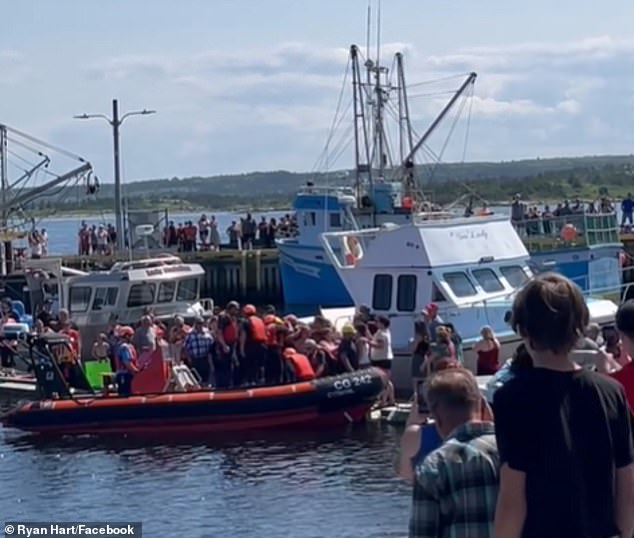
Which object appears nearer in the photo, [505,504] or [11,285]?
[505,504]

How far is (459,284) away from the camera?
24.8 metres

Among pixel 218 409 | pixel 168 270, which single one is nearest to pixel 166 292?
pixel 168 270

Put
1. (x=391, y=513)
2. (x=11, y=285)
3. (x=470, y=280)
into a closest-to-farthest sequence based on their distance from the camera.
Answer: (x=391, y=513) < (x=470, y=280) < (x=11, y=285)

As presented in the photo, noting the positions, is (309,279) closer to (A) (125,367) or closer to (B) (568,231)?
(B) (568,231)

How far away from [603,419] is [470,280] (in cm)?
2031

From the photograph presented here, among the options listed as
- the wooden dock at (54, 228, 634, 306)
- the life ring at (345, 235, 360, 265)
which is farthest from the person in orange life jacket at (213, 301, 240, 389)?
the wooden dock at (54, 228, 634, 306)

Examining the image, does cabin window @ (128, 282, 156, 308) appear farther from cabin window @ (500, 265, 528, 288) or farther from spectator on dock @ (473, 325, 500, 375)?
spectator on dock @ (473, 325, 500, 375)

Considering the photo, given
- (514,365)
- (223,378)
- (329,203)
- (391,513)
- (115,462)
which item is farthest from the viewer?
(329,203)

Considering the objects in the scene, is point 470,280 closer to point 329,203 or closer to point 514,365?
point 329,203

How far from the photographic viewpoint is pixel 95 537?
1452cm

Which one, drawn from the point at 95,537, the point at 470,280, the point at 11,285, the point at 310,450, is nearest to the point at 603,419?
the point at 95,537

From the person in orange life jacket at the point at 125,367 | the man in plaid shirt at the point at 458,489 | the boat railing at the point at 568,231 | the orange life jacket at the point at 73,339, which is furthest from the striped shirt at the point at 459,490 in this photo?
the boat railing at the point at 568,231

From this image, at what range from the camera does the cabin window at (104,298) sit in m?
31.1

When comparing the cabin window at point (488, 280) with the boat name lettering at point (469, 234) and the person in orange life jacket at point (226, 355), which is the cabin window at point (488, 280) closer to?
the boat name lettering at point (469, 234)
